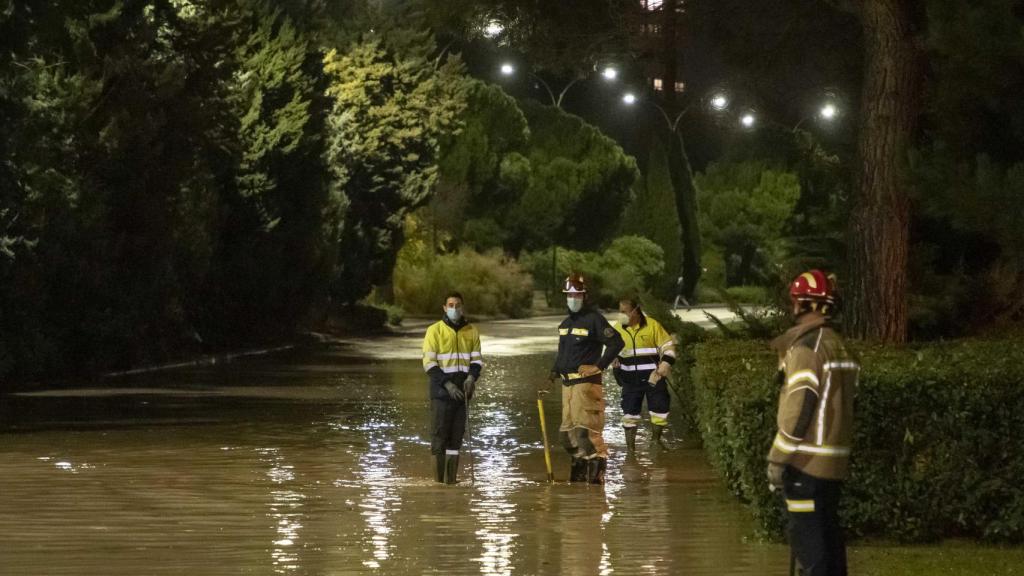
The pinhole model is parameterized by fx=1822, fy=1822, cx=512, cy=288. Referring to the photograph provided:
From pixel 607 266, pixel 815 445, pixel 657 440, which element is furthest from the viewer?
pixel 607 266

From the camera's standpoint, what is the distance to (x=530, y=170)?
7862cm

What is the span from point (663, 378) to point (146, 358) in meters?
17.9

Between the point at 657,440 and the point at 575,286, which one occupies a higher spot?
the point at 575,286

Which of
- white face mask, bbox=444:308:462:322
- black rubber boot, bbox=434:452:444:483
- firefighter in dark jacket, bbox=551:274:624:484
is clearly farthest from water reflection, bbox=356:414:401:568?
firefighter in dark jacket, bbox=551:274:624:484

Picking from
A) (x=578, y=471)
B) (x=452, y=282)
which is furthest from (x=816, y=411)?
(x=452, y=282)

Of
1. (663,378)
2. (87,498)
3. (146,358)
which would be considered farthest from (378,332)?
(87,498)

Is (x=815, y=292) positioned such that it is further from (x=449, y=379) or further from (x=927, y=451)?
(x=449, y=379)

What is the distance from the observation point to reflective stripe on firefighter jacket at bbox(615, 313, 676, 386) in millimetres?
19109

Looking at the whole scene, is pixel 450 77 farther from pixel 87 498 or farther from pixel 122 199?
pixel 87 498

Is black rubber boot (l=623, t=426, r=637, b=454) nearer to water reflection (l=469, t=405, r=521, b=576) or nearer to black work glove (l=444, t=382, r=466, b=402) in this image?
water reflection (l=469, t=405, r=521, b=576)

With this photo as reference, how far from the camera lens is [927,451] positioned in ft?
38.6

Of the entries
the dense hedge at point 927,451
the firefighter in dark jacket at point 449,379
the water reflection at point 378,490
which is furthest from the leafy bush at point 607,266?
the dense hedge at point 927,451

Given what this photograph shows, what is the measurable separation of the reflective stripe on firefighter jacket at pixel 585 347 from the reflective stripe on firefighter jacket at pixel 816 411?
22.1 ft

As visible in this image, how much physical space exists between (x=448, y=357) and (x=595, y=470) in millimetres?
1613
